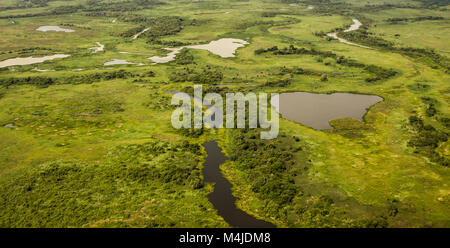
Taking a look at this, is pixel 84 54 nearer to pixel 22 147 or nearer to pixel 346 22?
pixel 22 147

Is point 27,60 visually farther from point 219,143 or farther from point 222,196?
point 222,196

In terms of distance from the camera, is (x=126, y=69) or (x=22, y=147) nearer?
(x=22, y=147)

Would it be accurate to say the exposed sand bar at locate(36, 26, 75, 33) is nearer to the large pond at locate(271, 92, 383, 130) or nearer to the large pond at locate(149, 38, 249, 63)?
the large pond at locate(149, 38, 249, 63)

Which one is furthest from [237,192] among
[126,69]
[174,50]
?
[174,50]
